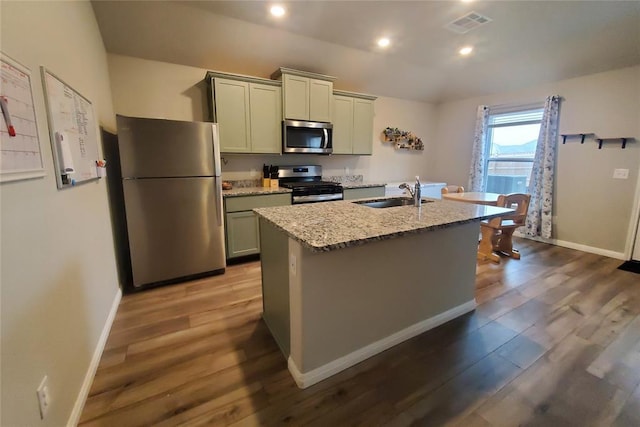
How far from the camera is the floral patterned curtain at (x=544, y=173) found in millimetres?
3939

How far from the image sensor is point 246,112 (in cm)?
330

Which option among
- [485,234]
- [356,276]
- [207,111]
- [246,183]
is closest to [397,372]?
[356,276]

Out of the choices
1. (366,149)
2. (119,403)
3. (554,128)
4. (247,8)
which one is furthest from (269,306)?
(554,128)

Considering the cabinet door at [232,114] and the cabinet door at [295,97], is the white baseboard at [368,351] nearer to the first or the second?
the cabinet door at [232,114]

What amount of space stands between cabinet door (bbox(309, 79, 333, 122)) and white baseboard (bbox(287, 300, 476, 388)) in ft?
9.12

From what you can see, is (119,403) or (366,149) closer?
(119,403)

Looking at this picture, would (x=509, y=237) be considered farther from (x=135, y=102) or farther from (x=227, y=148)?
(x=135, y=102)

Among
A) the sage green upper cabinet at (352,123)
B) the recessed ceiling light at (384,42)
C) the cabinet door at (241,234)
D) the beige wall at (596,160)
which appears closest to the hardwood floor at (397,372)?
the cabinet door at (241,234)

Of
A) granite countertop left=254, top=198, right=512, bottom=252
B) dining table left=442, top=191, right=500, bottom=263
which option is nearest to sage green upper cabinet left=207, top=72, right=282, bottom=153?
granite countertop left=254, top=198, right=512, bottom=252

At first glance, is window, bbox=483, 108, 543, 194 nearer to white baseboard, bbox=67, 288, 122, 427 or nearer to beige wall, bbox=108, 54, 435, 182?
beige wall, bbox=108, 54, 435, 182

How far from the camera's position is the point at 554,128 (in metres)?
3.95

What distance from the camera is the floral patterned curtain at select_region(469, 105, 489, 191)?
4.73m

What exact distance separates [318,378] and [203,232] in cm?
191

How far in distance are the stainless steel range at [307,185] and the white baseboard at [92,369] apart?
2102 millimetres
